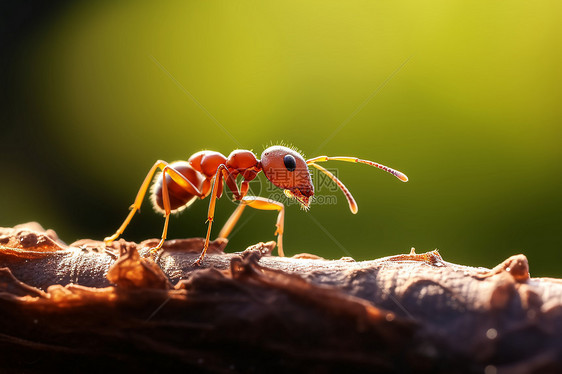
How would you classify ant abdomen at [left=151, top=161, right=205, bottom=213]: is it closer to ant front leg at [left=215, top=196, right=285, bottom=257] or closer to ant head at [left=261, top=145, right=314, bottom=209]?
ant front leg at [left=215, top=196, right=285, bottom=257]

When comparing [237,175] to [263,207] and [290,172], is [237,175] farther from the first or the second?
[290,172]

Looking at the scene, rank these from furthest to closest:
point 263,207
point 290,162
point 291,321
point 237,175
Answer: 1. point 237,175
2. point 263,207
3. point 290,162
4. point 291,321

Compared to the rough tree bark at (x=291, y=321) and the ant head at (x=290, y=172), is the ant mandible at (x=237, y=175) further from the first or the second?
the rough tree bark at (x=291, y=321)

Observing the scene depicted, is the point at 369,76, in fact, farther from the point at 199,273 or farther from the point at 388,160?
the point at 199,273

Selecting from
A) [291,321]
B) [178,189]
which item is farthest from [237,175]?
[291,321]

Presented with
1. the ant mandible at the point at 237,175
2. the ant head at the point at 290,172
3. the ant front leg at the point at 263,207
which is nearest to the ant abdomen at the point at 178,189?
the ant mandible at the point at 237,175

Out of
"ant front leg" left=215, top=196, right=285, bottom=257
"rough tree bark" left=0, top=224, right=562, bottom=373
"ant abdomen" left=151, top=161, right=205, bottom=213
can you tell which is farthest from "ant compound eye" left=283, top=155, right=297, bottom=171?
"rough tree bark" left=0, top=224, right=562, bottom=373
